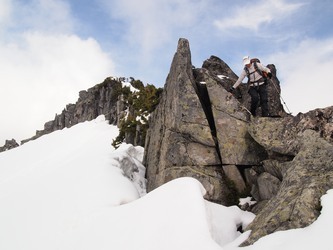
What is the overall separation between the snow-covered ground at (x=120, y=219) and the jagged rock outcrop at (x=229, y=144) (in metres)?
1.43

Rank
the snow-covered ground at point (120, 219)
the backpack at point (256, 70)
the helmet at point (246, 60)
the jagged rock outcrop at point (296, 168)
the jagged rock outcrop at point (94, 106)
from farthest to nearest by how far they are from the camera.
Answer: the jagged rock outcrop at point (94, 106) < the helmet at point (246, 60) < the backpack at point (256, 70) < the jagged rock outcrop at point (296, 168) < the snow-covered ground at point (120, 219)

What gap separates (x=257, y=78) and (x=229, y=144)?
150 inches

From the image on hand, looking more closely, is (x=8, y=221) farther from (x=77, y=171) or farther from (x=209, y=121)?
(x=209, y=121)

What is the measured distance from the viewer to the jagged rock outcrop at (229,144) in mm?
9992

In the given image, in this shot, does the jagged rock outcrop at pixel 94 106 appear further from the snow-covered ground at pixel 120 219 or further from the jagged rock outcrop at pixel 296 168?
the jagged rock outcrop at pixel 296 168

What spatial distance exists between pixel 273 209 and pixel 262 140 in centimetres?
→ 491

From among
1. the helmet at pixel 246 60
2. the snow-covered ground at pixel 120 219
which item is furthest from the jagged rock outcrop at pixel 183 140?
the helmet at pixel 246 60

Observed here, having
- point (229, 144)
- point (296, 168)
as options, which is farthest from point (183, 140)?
point (296, 168)

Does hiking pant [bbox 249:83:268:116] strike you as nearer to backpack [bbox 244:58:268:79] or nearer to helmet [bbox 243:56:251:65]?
backpack [bbox 244:58:268:79]

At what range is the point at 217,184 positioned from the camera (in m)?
13.1

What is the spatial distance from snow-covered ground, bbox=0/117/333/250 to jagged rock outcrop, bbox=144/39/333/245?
143cm

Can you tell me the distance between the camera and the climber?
48.9 feet

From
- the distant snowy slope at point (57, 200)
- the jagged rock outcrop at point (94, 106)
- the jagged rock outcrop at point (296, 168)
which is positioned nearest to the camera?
the jagged rock outcrop at point (296, 168)

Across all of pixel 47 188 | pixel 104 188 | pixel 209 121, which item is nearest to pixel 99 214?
pixel 104 188
